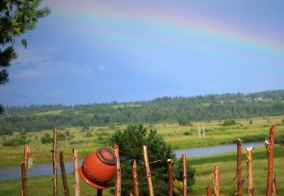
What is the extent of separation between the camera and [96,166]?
7.35 metres

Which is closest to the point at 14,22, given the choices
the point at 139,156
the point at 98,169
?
the point at 98,169

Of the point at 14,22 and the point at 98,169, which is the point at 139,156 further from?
the point at 14,22

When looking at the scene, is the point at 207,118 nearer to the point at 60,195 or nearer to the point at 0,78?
the point at 60,195

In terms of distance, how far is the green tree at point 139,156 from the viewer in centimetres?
2394

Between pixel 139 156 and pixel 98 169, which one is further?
pixel 139 156

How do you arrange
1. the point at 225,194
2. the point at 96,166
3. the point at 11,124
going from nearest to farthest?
the point at 96,166, the point at 225,194, the point at 11,124

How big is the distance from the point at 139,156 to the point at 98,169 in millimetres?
16410

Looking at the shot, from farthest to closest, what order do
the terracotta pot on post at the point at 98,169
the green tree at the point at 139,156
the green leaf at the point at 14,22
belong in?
1. the green tree at the point at 139,156
2. the terracotta pot on post at the point at 98,169
3. the green leaf at the point at 14,22

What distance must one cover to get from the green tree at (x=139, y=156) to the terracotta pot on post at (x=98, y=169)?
16.1 meters

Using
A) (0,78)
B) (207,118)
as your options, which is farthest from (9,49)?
(207,118)

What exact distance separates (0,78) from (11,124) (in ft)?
618

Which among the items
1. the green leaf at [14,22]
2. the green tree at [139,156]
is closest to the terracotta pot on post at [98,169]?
the green leaf at [14,22]

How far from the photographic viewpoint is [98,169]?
735 centimetres

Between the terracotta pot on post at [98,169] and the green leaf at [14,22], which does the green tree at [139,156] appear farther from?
the green leaf at [14,22]
